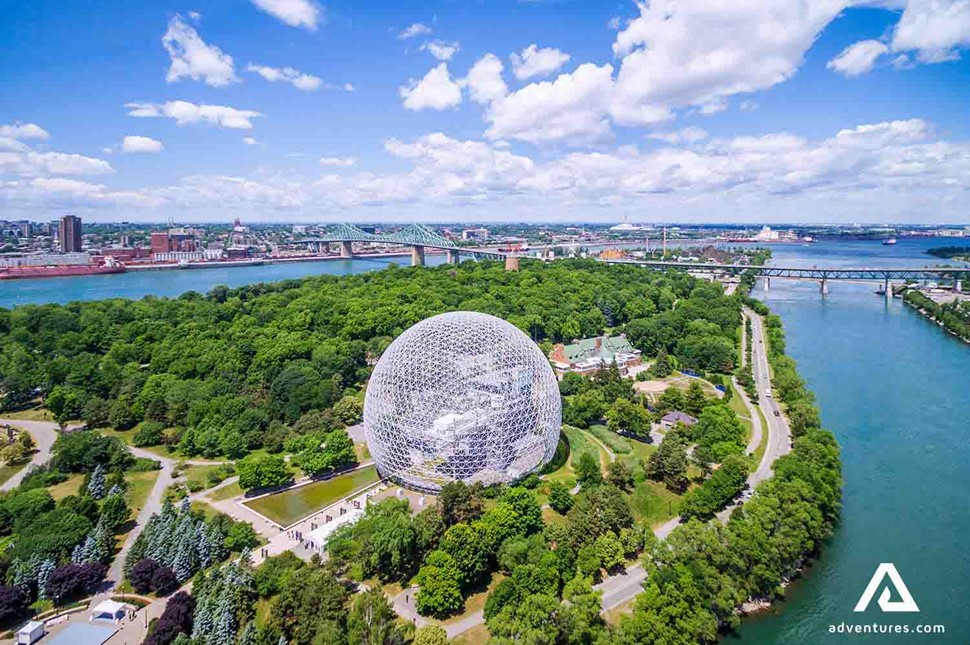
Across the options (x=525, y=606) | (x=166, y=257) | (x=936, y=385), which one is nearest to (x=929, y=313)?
(x=936, y=385)

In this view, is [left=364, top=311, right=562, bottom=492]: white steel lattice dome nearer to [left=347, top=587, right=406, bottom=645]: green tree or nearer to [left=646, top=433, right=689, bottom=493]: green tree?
[left=646, top=433, right=689, bottom=493]: green tree

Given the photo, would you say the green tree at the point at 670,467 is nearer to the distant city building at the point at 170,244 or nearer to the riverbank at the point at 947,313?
the riverbank at the point at 947,313

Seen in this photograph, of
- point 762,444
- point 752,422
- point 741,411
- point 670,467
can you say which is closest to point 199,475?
point 670,467

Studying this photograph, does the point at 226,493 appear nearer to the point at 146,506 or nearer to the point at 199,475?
the point at 199,475

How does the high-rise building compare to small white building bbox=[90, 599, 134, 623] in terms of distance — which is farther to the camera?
the high-rise building

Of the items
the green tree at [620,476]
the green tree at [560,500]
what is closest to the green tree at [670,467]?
the green tree at [620,476]

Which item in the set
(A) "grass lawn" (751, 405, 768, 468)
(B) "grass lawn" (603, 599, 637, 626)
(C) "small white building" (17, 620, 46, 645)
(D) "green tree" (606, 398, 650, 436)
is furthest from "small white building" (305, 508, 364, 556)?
(A) "grass lawn" (751, 405, 768, 468)
